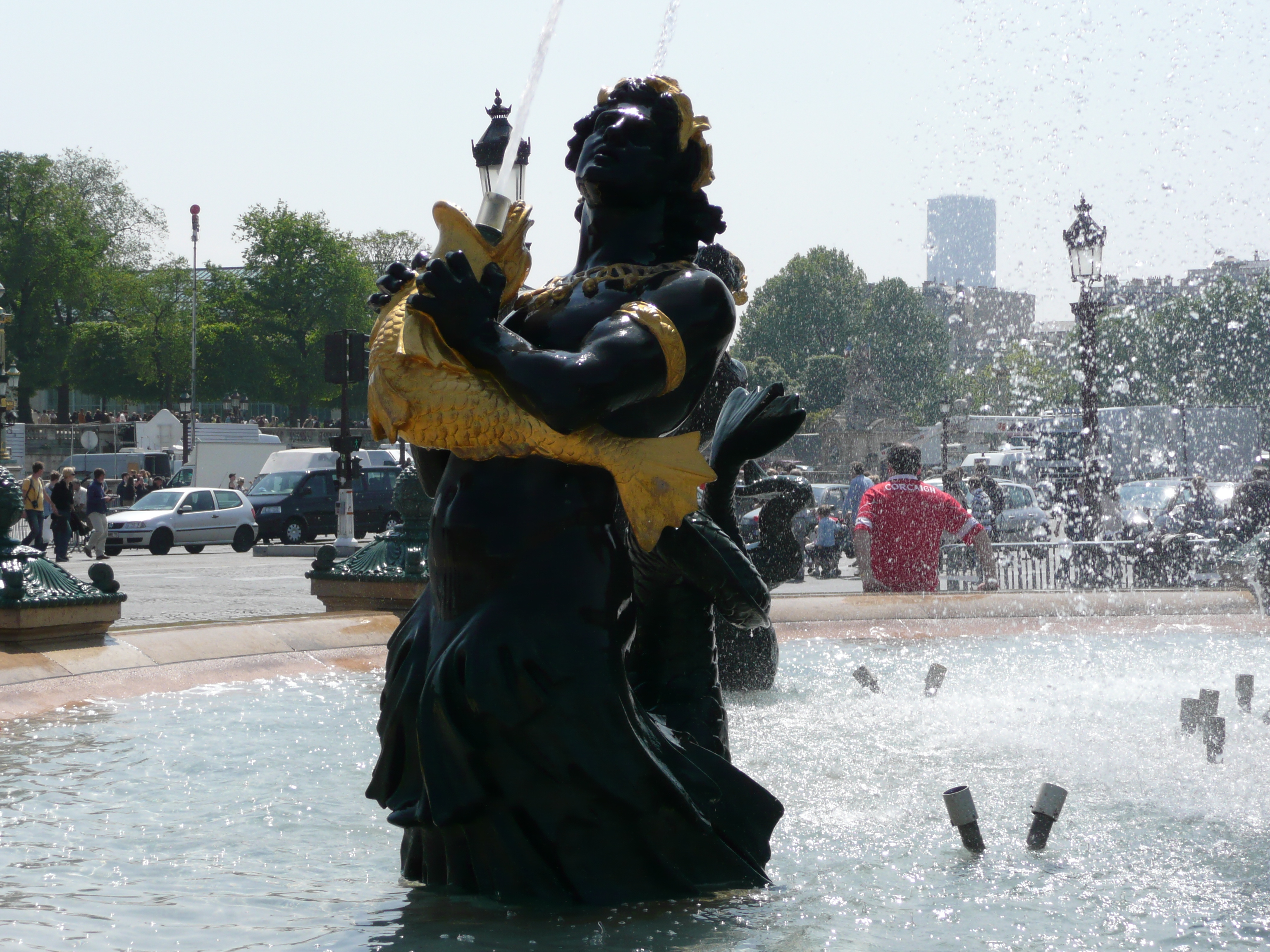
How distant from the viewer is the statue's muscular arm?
8.11ft

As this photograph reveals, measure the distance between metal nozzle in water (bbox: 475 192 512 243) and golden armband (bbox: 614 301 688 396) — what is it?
0.27 m

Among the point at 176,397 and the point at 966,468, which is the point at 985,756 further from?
the point at 176,397

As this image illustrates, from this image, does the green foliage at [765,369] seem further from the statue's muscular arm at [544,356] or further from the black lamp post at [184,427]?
the statue's muscular arm at [544,356]

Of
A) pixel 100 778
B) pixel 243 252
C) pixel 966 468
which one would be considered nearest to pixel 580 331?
pixel 100 778

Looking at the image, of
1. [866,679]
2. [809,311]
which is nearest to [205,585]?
[866,679]

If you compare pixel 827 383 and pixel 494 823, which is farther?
pixel 827 383

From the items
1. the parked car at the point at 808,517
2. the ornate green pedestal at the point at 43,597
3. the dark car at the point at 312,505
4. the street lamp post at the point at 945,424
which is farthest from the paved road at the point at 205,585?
the street lamp post at the point at 945,424

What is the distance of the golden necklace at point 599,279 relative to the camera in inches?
110

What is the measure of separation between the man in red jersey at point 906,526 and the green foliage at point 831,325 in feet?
250

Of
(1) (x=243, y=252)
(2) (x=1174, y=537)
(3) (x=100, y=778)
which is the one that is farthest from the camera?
(1) (x=243, y=252)

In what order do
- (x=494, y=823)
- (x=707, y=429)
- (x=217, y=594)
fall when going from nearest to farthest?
1. (x=494, y=823)
2. (x=707, y=429)
3. (x=217, y=594)

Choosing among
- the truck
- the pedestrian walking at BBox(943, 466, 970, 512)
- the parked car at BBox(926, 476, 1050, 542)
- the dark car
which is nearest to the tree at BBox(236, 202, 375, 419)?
the truck

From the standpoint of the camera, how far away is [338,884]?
296 cm

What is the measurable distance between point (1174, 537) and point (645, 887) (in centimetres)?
934
